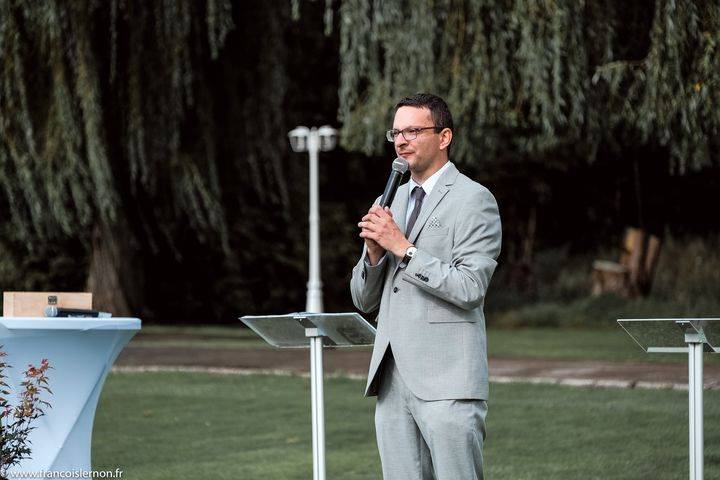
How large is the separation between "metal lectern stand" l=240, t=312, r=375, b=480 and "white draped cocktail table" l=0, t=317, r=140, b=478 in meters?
1.07

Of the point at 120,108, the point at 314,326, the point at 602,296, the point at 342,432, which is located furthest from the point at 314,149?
the point at 314,326

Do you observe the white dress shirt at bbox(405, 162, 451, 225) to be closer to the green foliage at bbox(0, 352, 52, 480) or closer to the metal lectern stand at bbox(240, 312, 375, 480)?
the metal lectern stand at bbox(240, 312, 375, 480)

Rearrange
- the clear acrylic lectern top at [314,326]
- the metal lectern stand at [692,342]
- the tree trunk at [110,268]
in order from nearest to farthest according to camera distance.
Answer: the clear acrylic lectern top at [314,326] < the metal lectern stand at [692,342] < the tree trunk at [110,268]

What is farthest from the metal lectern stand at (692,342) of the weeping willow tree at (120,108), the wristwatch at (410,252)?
the weeping willow tree at (120,108)

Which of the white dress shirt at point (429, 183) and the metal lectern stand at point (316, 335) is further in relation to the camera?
the metal lectern stand at point (316, 335)

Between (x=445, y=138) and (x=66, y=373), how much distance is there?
95.2 inches

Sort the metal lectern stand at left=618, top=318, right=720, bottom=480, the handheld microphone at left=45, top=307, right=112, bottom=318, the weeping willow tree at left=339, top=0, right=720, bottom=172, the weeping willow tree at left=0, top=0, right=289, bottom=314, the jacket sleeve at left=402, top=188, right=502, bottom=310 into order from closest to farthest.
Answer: the jacket sleeve at left=402, top=188, right=502, bottom=310
the metal lectern stand at left=618, top=318, right=720, bottom=480
the handheld microphone at left=45, top=307, right=112, bottom=318
the weeping willow tree at left=339, top=0, right=720, bottom=172
the weeping willow tree at left=0, top=0, right=289, bottom=314

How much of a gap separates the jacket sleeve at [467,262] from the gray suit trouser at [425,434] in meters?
0.36

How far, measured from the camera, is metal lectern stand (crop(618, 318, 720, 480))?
508 centimetres

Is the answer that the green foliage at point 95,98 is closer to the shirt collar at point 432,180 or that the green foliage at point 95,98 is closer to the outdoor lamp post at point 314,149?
the outdoor lamp post at point 314,149

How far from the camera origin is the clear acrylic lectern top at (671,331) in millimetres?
5023

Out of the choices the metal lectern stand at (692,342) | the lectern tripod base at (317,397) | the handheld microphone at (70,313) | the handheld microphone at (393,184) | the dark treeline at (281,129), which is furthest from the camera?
the dark treeline at (281,129)

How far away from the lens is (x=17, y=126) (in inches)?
618

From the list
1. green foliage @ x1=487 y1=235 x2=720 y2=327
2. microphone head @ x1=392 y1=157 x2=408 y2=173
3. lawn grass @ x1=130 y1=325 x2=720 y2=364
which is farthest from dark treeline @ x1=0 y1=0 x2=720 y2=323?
microphone head @ x1=392 y1=157 x2=408 y2=173
